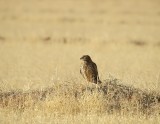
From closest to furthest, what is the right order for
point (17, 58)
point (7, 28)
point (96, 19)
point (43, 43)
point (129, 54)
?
1. point (17, 58)
2. point (129, 54)
3. point (43, 43)
4. point (7, 28)
5. point (96, 19)

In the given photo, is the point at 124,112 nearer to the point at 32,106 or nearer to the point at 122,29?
the point at 32,106

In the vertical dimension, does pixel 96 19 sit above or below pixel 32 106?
above

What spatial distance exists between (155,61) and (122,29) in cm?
998

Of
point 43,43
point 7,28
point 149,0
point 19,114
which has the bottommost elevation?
point 19,114

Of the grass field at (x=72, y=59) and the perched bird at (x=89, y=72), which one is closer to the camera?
the grass field at (x=72, y=59)

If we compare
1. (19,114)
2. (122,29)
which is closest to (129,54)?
(122,29)

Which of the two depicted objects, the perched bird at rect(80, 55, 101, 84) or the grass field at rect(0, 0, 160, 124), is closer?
the grass field at rect(0, 0, 160, 124)

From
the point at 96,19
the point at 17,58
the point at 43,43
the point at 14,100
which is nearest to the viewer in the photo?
the point at 14,100

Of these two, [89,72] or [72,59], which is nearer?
[89,72]

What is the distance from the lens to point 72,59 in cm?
2302

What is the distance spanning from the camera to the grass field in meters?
11.4

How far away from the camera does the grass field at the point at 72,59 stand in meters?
11.4

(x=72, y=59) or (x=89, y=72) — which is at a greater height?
(x=72, y=59)

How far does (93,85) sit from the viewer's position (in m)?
12.6
